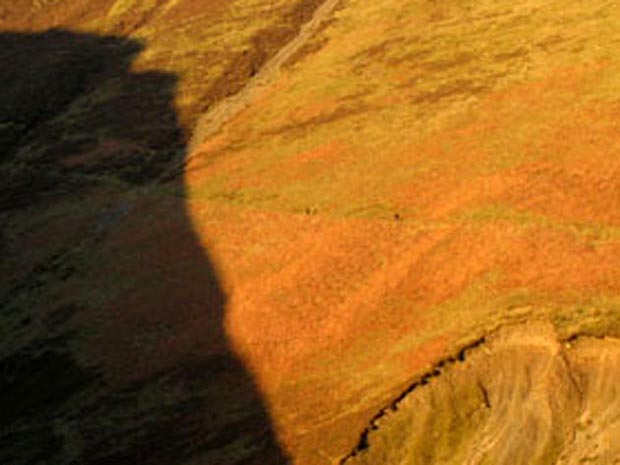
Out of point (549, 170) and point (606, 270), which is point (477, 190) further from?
point (606, 270)

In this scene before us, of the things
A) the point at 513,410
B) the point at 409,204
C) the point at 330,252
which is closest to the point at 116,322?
the point at 330,252

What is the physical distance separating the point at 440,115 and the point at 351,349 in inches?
345

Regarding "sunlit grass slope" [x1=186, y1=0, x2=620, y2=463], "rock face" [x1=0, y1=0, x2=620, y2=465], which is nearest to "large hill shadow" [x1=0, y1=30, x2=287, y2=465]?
"rock face" [x1=0, y1=0, x2=620, y2=465]

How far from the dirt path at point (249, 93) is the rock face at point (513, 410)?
39.2 feet

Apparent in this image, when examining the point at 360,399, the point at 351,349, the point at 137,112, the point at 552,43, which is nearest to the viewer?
the point at 360,399

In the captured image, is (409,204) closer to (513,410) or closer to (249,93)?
(513,410)

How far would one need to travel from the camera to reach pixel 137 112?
82.9ft

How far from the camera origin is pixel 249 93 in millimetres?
25234

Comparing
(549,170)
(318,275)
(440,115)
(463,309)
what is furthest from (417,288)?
(440,115)

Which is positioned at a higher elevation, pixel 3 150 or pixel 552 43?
pixel 3 150

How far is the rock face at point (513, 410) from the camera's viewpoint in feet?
38.2

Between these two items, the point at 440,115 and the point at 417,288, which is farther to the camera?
the point at 440,115

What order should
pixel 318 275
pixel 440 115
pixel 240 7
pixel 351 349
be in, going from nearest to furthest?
pixel 351 349 < pixel 318 275 < pixel 440 115 < pixel 240 7

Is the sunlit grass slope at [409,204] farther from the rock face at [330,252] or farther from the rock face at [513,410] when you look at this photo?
the rock face at [513,410]
